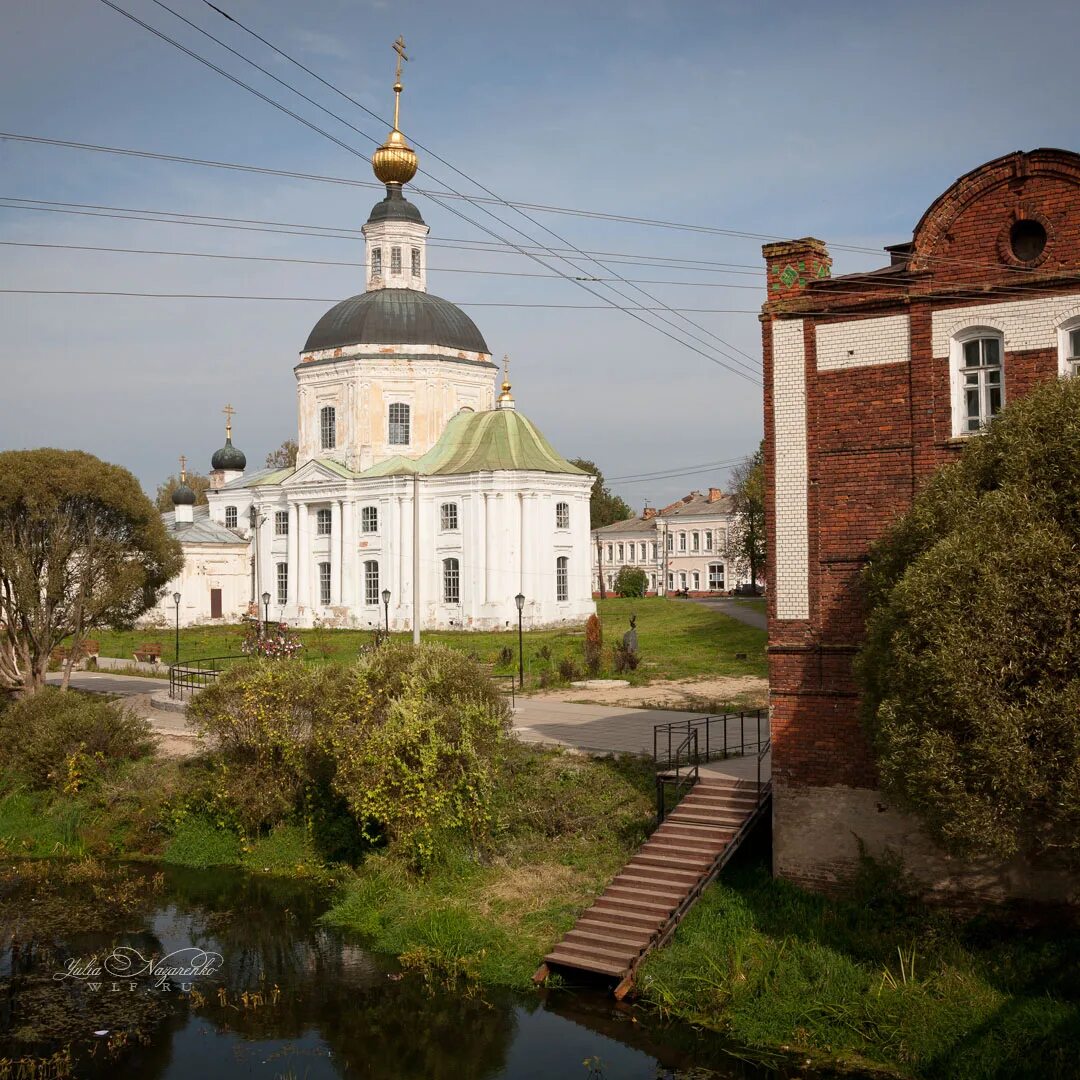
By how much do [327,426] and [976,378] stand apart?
46286mm

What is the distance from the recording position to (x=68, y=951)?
1591 centimetres

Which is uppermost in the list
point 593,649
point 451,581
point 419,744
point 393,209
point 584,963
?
point 393,209

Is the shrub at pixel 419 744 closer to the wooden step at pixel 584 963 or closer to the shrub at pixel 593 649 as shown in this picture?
the wooden step at pixel 584 963

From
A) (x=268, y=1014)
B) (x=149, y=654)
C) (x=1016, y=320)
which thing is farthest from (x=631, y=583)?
(x=268, y=1014)

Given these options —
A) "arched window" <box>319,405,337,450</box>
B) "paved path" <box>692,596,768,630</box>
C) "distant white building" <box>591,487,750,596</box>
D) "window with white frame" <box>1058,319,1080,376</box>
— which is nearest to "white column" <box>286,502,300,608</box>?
"arched window" <box>319,405,337,450</box>

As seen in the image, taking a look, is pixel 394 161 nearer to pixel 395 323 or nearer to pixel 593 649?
pixel 395 323

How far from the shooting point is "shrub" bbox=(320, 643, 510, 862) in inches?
678

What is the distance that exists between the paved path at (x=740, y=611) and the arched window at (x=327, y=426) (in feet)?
64.5

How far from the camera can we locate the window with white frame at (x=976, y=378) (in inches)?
563

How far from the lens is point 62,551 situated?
27641 millimetres

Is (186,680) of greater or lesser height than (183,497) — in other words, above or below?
below

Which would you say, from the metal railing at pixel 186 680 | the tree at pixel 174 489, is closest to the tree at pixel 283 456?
the tree at pixel 174 489

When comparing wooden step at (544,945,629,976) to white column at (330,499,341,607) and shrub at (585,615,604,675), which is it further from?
white column at (330,499,341,607)

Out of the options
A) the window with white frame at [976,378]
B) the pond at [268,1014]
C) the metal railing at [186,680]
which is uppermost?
the window with white frame at [976,378]
